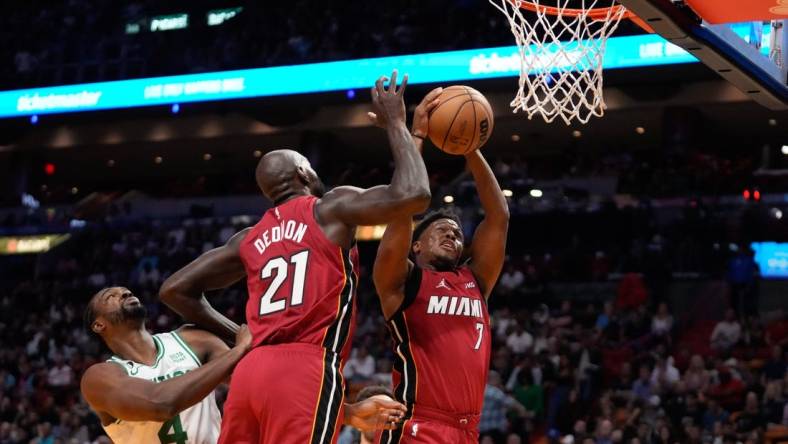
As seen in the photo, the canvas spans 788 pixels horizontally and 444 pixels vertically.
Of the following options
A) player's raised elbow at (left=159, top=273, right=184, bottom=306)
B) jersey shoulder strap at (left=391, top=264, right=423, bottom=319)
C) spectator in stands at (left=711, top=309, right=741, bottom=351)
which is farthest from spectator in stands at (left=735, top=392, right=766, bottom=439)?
player's raised elbow at (left=159, top=273, right=184, bottom=306)

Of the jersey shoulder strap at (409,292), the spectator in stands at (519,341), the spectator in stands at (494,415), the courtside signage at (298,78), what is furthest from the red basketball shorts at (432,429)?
the courtside signage at (298,78)

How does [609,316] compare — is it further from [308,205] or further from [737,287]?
[308,205]

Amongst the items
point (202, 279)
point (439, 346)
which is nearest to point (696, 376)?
point (439, 346)

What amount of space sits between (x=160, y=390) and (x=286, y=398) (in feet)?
1.41

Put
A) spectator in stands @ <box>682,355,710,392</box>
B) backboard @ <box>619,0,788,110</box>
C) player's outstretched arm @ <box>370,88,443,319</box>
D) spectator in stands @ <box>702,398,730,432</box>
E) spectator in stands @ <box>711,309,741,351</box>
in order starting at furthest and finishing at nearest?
spectator in stands @ <box>711,309,741,351</box>
spectator in stands @ <box>682,355,710,392</box>
spectator in stands @ <box>702,398,730,432</box>
backboard @ <box>619,0,788,110</box>
player's outstretched arm @ <box>370,88,443,319</box>

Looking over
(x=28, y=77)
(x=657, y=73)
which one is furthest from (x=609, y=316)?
(x=28, y=77)

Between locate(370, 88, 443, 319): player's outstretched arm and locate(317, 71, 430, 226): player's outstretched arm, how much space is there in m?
0.37

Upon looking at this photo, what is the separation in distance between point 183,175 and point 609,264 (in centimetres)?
1268

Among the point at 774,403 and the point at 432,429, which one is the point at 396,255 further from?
the point at 774,403

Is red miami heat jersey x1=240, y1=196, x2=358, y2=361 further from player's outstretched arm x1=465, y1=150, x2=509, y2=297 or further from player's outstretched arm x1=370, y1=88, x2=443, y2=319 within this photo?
player's outstretched arm x1=465, y1=150, x2=509, y2=297

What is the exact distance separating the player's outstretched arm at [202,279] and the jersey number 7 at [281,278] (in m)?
0.25

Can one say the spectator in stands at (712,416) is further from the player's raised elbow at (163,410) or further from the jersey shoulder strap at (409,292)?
the player's raised elbow at (163,410)

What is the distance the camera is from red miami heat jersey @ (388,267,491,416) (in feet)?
14.2

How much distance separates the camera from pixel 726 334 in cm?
1194
